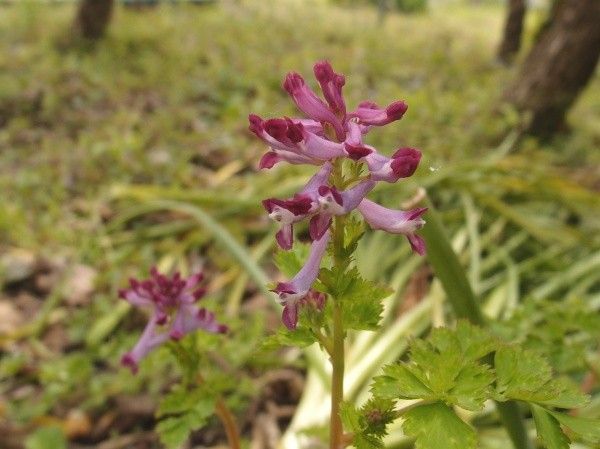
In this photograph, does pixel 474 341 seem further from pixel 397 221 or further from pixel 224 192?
pixel 224 192

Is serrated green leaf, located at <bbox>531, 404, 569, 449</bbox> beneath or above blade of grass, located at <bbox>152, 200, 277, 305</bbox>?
above

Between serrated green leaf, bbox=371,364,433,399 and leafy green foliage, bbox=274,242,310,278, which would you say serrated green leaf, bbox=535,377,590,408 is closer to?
serrated green leaf, bbox=371,364,433,399

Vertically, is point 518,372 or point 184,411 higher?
point 518,372

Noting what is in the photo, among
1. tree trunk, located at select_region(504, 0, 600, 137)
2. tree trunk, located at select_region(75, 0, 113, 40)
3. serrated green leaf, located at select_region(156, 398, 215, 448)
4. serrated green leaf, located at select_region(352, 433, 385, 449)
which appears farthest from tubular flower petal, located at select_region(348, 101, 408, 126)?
tree trunk, located at select_region(75, 0, 113, 40)

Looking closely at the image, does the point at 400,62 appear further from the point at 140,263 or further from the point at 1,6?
the point at 1,6

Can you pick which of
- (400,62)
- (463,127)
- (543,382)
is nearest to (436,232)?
(543,382)

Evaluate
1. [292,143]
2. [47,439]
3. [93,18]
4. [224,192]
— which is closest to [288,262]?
[292,143]
